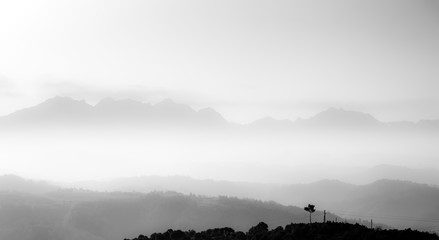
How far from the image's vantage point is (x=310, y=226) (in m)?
169

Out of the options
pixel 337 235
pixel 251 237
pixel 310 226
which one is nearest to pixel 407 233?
pixel 337 235

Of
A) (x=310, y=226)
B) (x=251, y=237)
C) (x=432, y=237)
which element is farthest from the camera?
(x=251, y=237)

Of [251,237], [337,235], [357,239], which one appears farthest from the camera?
[251,237]

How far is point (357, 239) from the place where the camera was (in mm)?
145500

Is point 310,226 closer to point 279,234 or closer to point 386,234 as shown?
point 279,234

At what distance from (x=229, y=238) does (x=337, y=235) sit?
48.4 meters

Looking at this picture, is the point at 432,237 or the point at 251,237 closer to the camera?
the point at 432,237

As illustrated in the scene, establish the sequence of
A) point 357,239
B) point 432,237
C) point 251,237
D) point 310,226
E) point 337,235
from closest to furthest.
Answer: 1. point 432,237
2. point 357,239
3. point 337,235
4. point 310,226
5. point 251,237

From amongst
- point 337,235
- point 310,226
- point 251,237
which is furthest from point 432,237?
point 251,237

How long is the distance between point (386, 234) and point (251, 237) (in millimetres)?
55211

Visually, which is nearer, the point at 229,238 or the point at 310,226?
the point at 310,226

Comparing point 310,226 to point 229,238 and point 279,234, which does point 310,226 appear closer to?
point 279,234

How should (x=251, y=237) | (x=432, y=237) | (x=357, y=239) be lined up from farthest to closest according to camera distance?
(x=251, y=237) < (x=357, y=239) < (x=432, y=237)

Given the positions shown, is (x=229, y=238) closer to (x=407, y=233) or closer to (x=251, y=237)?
(x=251, y=237)
